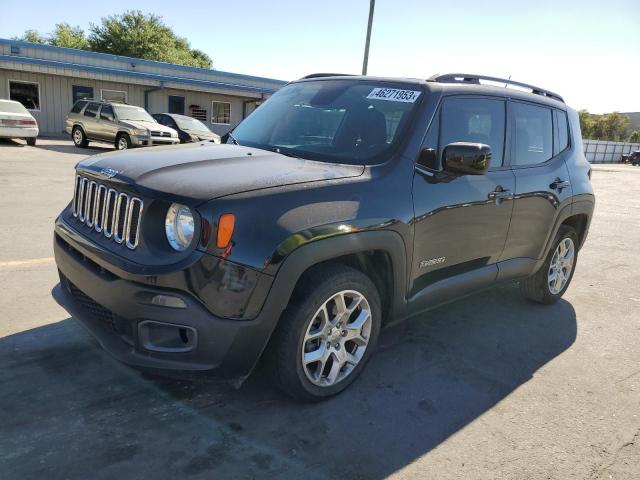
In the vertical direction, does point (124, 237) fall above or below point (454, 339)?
above

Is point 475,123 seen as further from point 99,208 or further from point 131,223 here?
point 99,208

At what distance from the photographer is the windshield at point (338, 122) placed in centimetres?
327

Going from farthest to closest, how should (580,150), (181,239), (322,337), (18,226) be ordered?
(18,226) < (580,150) < (322,337) < (181,239)

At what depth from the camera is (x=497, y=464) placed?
2576 millimetres

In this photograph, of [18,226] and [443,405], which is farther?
[18,226]

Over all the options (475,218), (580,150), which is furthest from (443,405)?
(580,150)

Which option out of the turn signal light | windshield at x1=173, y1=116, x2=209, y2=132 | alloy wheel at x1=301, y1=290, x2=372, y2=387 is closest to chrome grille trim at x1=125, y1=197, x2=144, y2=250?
the turn signal light

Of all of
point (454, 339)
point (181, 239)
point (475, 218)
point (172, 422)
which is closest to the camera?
point (181, 239)

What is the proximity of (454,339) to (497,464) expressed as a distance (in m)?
1.50

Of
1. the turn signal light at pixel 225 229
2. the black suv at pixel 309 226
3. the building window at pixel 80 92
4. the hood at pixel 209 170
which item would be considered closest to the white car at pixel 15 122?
the building window at pixel 80 92

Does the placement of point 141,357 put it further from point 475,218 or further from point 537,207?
point 537,207

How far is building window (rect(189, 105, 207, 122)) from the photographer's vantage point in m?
28.6

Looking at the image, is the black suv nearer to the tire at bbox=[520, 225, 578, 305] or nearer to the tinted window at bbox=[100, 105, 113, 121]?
the tire at bbox=[520, 225, 578, 305]

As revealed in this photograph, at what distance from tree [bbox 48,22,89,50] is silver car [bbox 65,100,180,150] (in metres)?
36.1
